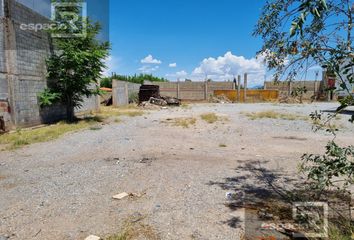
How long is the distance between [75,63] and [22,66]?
1.80m

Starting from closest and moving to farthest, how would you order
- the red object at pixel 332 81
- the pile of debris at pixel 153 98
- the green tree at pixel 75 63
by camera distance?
the red object at pixel 332 81, the green tree at pixel 75 63, the pile of debris at pixel 153 98

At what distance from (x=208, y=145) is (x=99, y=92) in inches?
265

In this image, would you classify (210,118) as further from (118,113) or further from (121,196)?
(121,196)

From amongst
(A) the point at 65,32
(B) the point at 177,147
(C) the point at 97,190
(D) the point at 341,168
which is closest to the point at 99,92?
(A) the point at 65,32

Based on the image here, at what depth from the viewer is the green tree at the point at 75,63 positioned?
9820 millimetres

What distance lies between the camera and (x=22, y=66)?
8.52 metres

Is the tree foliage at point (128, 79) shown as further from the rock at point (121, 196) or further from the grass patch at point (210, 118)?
the rock at point (121, 196)

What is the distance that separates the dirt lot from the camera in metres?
2.63

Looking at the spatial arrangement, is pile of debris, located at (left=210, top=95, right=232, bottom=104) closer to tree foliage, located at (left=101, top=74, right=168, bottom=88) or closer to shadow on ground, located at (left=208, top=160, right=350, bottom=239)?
tree foliage, located at (left=101, top=74, right=168, bottom=88)

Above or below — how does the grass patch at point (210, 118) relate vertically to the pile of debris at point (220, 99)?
below

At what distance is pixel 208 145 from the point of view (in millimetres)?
6410

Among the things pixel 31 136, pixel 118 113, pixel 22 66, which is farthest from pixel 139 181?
pixel 118 113

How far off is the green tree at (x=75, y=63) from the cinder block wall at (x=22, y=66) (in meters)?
0.43

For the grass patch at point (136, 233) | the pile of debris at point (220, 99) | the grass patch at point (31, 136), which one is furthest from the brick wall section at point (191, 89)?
the grass patch at point (136, 233)
